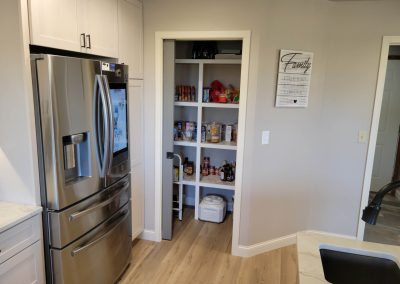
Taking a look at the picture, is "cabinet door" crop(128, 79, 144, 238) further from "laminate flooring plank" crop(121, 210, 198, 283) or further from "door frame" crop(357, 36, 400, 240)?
"door frame" crop(357, 36, 400, 240)

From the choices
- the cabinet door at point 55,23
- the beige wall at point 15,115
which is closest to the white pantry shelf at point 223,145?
the cabinet door at point 55,23

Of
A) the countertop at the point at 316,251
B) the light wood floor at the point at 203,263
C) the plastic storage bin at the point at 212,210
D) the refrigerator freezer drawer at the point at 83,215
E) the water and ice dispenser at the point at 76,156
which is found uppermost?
the water and ice dispenser at the point at 76,156

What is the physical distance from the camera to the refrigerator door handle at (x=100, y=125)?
73.0 inches

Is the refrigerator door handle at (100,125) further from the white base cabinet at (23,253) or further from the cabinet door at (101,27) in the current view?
the white base cabinet at (23,253)

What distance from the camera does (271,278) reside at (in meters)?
2.53

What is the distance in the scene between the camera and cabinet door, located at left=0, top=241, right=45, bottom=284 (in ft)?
4.99

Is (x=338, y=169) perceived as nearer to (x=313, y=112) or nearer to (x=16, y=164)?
(x=313, y=112)

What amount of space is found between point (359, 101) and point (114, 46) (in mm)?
2281

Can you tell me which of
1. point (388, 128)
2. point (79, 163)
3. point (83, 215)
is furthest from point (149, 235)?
point (388, 128)

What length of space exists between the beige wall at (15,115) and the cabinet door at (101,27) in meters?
0.50

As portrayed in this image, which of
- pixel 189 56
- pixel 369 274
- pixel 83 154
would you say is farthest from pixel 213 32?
pixel 369 274

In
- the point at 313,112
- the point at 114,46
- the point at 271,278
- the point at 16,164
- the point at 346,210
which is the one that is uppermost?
the point at 114,46

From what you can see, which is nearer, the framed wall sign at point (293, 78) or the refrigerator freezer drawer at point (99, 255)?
the refrigerator freezer drawer at point (99, 255)

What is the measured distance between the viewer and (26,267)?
5.35ft
